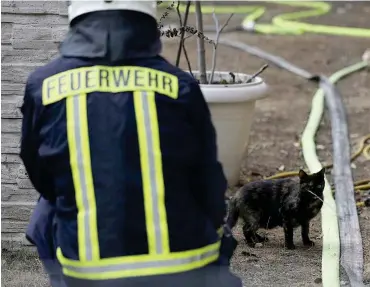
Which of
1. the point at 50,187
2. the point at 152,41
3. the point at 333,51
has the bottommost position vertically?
the point at 50,187

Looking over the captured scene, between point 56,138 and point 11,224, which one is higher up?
point 56,138

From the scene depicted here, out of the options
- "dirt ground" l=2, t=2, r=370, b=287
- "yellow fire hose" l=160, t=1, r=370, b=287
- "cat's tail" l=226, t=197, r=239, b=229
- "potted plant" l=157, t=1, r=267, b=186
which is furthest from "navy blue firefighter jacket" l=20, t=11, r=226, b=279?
"potted plant" l=157, t=1, r=267, b=186

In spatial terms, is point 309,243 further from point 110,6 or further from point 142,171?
point 110,6

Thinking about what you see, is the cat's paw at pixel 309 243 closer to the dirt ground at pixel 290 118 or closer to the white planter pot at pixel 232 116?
the dirt ground at pixel 290 118

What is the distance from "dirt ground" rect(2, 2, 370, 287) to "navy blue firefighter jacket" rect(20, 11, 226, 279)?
4.58 ft

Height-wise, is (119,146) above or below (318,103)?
below

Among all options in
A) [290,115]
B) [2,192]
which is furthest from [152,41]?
[290,115]

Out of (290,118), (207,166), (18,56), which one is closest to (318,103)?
(290,118)

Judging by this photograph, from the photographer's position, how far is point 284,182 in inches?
155

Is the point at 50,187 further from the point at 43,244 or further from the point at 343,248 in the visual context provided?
the point at 343,248

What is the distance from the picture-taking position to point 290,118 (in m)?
6.93

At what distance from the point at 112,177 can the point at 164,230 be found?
18cm

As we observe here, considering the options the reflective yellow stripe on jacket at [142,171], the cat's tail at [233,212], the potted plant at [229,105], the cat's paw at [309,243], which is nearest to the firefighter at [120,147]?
the reflective yellow stripe on jacket at [142,171]

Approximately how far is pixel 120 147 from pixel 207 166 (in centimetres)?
25
